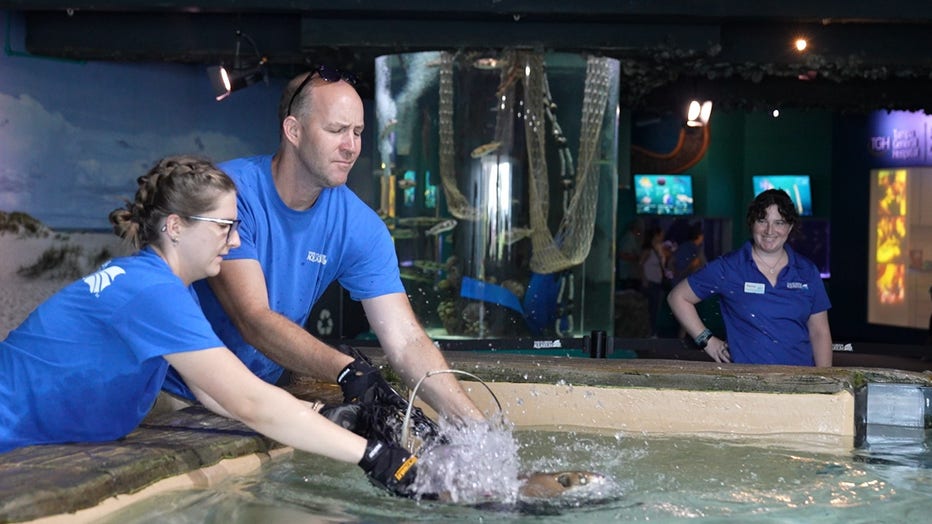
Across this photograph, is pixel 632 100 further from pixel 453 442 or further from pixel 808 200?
pixel 453 442

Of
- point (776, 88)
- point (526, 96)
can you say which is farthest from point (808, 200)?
point (526, 96)

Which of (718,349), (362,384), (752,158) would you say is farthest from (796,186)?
(362,384)

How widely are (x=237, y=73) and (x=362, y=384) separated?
5538 millimetres

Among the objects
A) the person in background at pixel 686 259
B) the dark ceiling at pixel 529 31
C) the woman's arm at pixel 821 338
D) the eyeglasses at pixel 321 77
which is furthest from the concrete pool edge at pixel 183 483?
the person in background at pixel 686 259

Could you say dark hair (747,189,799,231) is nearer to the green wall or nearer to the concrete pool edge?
the concrete pool edge

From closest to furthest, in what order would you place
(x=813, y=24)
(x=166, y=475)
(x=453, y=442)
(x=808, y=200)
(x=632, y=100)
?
(x=166, y=475), (x=453, y=442), (x=813, y=24), (x=632, y=100), (x=808, y=200)

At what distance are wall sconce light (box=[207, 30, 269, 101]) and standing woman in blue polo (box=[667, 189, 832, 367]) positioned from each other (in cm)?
→ 435

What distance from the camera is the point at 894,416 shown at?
3.90 meters

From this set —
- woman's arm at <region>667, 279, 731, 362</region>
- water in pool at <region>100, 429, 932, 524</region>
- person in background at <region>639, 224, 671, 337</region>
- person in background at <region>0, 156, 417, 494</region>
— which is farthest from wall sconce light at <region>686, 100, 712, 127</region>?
person in background at <region>0, 156, 417, 494</region>

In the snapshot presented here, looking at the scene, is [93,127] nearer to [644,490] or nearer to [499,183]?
[499,183]

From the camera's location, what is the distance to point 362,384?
2.95 metres

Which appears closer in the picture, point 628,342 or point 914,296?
point 628,342

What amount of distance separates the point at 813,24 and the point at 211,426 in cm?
622

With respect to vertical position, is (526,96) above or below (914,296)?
above
